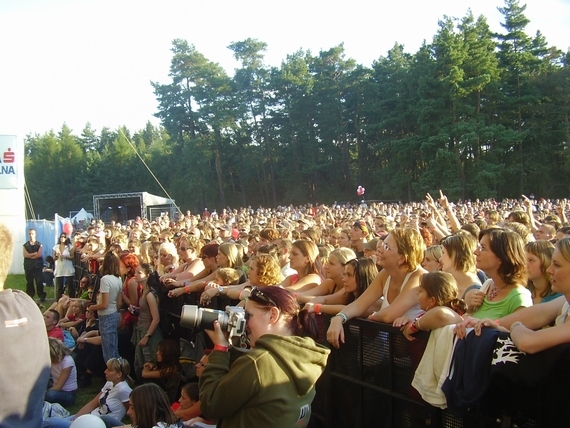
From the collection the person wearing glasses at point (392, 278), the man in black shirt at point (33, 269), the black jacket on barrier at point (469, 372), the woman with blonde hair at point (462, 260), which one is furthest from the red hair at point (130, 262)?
the man in black shirt at point (33, 269)

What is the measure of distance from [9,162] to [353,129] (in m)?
44.6

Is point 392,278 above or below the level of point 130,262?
above

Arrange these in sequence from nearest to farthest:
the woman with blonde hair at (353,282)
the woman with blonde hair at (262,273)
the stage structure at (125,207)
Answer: the woman with blonde hair at (353,282) → the woman with blonde hair at (262,273) → the stage structure at (125,207)

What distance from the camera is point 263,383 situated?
245 cm

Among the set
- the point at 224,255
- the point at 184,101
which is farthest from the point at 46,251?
the point at 184,101

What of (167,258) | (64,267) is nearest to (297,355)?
(167,258)

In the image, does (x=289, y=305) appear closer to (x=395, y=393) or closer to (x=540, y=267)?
(x=395, y=393)

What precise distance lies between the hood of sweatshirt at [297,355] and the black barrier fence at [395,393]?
0.87 meters

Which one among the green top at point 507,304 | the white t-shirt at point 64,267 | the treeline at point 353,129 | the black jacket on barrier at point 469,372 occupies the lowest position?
the white t-shirt at point 64,267

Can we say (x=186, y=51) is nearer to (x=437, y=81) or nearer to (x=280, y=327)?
(x=437, y=81)

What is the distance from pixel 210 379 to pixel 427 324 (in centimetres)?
130

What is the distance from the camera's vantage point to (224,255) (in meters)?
6.33

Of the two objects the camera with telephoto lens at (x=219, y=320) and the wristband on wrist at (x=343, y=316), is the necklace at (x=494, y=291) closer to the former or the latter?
the wristband on wrist at (x=343, y=316)

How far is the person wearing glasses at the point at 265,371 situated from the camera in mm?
2465
